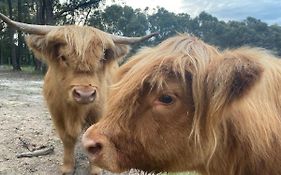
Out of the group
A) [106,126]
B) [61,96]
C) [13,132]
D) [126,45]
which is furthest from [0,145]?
[106,126]

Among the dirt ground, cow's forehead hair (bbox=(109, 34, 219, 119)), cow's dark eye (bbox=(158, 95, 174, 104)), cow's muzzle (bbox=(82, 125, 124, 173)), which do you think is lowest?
the dirt ground

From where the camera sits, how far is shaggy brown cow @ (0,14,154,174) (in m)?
5.54

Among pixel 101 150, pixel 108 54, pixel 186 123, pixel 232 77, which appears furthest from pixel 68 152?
pixel 232 77

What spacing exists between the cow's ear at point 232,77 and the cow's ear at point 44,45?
366 centimetres

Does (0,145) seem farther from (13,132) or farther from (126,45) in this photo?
(126,45)

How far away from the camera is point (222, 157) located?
8.88 ft

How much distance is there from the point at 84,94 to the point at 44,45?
3.97 ft

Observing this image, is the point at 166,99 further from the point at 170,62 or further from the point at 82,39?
the point at 82,39

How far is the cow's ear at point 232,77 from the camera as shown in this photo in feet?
7.52

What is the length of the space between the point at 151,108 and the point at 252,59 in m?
0.61

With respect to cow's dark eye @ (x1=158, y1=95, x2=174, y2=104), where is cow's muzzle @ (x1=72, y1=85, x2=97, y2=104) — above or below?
below

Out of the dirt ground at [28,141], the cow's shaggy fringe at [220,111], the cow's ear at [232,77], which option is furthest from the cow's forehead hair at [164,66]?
the dirt ground at [28,141]

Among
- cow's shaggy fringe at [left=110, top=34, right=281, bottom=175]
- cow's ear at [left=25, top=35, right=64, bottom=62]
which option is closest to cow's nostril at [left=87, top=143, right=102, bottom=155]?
cow's shaggy fringe at [left=110, top=34, right=281, bottom=175]

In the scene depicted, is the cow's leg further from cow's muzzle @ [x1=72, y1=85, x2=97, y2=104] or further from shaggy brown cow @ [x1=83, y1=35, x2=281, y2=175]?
shaggy brown cow @ [x1=83, y1=35, x2=281, y2=175]
